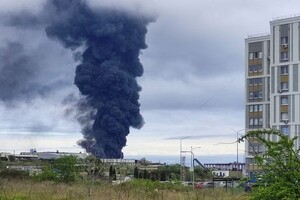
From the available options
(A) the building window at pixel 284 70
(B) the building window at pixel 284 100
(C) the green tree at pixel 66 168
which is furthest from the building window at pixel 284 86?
(C) the green tree at pixel 66 168

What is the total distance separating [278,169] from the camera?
9219mm

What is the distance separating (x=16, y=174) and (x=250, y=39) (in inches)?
1650

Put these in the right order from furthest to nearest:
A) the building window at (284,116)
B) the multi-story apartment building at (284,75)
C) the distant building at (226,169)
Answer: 1. the distant building at (226,169)
2. the building window at (284,116)
3. the multi-story apartment building at (284,75)

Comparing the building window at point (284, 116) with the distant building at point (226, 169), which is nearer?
the building window at point (284, 116)

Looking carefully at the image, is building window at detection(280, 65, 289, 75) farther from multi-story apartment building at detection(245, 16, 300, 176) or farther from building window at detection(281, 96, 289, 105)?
building window at detection(281, 96, 289, 105)

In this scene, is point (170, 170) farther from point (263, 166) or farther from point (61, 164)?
point (263, 166)

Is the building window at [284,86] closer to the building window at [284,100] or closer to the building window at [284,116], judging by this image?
the building window at [284,100]

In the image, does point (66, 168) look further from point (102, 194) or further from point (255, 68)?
point (255, 68)

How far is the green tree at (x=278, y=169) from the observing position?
8852 mm

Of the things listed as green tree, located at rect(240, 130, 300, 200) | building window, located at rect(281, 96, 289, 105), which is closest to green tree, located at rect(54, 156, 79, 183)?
building window, located at rect(281, 96, 289, 105)

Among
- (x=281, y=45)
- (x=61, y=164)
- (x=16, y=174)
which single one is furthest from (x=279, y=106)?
(x=16, y=174)

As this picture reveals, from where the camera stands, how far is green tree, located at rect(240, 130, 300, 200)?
8.85 metres

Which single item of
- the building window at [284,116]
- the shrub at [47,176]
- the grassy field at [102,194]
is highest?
the building window at [284,116]

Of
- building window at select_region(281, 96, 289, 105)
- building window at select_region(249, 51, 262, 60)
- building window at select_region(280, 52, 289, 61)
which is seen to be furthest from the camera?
building window at select_region(249, 51, 262, 60)
